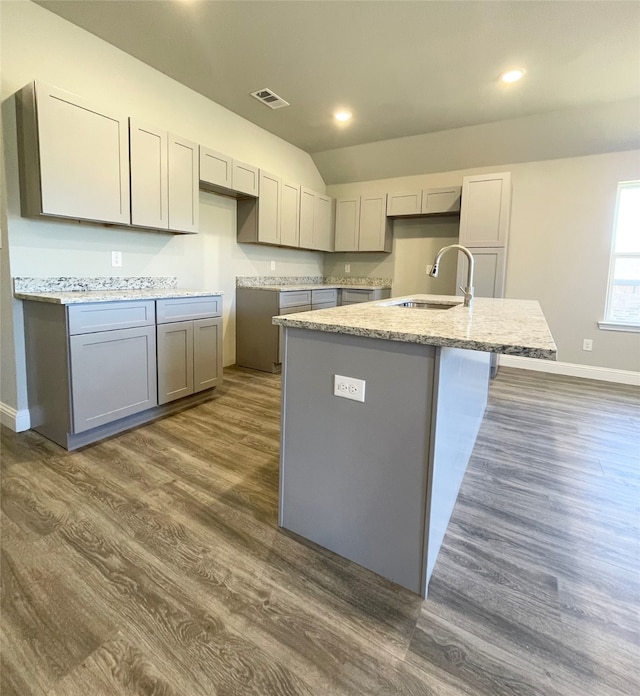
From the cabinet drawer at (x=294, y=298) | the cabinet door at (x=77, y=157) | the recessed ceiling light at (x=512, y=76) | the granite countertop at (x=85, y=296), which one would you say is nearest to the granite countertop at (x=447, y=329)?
the granite countertop at (x=85, y=296)

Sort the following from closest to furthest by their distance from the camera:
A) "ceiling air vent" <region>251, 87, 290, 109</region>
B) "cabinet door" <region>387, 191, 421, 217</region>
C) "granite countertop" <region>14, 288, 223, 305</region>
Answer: "granite countertop" <region>14, 288, 223, 305</region> < "ceiling air vent" <region>251, 87, 290, 109</region> < "cabinet door" <region>387, 191, 421, 217</region>

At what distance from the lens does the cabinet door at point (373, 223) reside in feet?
16.8

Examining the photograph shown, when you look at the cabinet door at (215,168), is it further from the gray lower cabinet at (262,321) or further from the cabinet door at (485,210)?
the cabinet door at (485,210)

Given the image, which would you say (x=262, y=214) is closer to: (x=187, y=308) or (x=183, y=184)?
(x=183, y=184)

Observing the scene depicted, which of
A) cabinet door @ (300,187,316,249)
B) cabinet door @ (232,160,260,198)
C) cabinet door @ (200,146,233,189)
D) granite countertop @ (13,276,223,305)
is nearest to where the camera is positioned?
granite countertop @ (13,276,223,305)

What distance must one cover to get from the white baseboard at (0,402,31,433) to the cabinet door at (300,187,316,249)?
3.38 meters

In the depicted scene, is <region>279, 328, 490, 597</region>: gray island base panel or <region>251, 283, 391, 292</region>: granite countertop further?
<region>251, 283, 391, 292</region>: granite countertop

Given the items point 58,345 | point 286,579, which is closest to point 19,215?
point 58,345

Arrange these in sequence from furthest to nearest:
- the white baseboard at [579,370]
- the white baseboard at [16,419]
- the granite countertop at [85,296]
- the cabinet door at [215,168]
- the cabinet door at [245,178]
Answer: the white baseboard at [579,370] < the cabinet door at [245,178] < the cabinet door at [215,168] < the white baseboard at [16,419] < the granite countertop at [85,296]

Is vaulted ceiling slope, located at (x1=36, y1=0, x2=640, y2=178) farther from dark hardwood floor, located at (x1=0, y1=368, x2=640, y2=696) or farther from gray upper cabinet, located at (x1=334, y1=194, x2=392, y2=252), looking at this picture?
dark hardwood floor, located at (x1=0, y1=368, x2=640, y2=696)

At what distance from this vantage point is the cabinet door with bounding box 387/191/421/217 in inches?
191

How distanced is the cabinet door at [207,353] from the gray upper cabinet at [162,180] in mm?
831

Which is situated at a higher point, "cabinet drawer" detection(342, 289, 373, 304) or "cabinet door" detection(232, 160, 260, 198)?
"cabinet door" detection(232, 160, 260, 198)

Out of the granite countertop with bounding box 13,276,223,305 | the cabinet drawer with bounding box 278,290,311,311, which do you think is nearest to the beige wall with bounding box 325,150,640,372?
the cabinet drawer with bounding box 278,290,311,311
